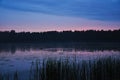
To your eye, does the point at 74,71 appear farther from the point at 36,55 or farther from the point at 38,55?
the point at 36,55

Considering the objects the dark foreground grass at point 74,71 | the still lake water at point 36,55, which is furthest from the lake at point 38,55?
the dark foreground grass at point 74,71

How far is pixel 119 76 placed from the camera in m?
9.77

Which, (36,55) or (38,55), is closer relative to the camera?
(38,55)

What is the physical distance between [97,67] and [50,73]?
191 cm

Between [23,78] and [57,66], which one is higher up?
[57,66]

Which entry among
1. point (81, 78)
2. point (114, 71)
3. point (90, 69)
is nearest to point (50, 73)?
point (81, 78)

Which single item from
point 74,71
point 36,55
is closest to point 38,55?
point 36,55

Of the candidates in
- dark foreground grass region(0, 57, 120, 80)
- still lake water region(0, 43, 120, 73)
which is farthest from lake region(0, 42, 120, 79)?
dark foreground grass region(0, 57, 120, 80)

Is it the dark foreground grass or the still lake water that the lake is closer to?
the still lake water

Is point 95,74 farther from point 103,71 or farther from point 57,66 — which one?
point 57,66

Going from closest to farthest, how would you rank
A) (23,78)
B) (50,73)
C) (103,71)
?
(50,73), (103,71), (23,78)

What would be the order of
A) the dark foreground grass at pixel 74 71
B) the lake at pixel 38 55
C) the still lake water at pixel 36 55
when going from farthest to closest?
the still lake water at pixel 36 55 < the lake at pixel 38 55 < the dark foreground grass at pixel 74 71

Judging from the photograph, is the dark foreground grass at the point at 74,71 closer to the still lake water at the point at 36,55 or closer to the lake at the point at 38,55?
the lake at the point at 38,55

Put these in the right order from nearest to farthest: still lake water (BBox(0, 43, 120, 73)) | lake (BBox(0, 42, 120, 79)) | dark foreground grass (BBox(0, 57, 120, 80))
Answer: dark foreground grass (BBox(0, 57, 120, 80)) < lake (BBox(0, 42, 120, 79)) < still lake water (BBox(0, 43, 120, 73))
